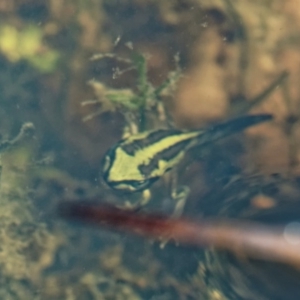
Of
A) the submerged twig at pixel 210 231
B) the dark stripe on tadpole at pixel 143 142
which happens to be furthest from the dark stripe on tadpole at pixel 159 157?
the submerged twig at pixel 210 231

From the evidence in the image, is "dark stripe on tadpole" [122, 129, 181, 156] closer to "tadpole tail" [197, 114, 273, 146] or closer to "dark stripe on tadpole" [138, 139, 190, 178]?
"dark stripe on tadpole" [138, 139, 190, 178]

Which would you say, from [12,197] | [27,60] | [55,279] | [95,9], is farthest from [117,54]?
[55,279]

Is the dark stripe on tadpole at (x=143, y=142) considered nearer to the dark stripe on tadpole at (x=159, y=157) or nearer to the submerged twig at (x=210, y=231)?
the dark stripe on tadpole at (x=159, y=157)

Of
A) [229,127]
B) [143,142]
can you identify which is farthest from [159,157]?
[229,127]

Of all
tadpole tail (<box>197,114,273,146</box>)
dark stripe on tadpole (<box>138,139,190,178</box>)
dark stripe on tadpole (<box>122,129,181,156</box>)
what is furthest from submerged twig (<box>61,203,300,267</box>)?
tadpole tail (<box>197,114,273,146</box>)

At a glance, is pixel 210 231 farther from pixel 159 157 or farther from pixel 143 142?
pixel 143 142

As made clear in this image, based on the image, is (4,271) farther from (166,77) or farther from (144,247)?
(166,77)
